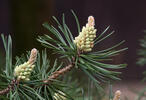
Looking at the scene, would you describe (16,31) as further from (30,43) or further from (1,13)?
(1,13)

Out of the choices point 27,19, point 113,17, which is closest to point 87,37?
point 27,19

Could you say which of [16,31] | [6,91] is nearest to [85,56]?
[6,91]

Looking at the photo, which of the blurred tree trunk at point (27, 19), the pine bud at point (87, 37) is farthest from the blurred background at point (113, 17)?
the pine bud at point (87, 37)

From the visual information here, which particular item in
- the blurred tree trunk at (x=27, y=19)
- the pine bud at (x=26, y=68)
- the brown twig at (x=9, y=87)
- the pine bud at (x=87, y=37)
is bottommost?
the brown twig at (x=9, y=87)

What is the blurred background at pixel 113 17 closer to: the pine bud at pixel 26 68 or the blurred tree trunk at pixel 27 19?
the blurred tree trunk at pixel 27 19

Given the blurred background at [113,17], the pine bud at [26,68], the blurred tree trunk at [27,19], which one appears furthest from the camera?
the blurred background at [113,17]

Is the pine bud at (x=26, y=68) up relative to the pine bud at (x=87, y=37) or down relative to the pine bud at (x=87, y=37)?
down

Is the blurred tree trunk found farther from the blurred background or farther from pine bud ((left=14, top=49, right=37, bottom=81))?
pine bud ((left=14, top=49, right=37, bottom=81))

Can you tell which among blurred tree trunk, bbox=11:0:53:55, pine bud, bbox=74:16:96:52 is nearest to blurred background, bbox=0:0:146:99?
blurred tree trunk, bbox=11:0:53:55
